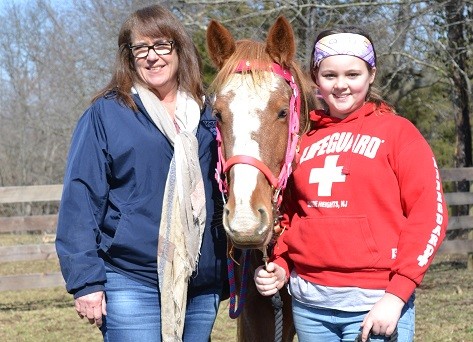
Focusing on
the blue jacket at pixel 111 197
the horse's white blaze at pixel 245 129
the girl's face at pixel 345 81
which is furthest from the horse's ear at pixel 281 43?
the blue jacket at pixel 111 197

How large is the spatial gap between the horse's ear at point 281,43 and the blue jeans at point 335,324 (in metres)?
0.94

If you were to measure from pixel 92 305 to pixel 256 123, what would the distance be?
0.86 metres

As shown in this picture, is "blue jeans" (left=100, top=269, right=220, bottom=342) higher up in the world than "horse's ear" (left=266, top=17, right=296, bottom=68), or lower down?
lower down

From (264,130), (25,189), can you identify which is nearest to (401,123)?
(264,130)

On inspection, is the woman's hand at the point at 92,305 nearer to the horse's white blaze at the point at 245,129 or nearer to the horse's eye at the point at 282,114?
the horse's white blaze at the point at 245,129

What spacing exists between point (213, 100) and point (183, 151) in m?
0.25

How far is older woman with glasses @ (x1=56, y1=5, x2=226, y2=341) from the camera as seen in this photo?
256 cm

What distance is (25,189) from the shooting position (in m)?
8.00

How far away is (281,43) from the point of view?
2771 millimetres

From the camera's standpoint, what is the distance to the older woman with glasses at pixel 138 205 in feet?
8.39

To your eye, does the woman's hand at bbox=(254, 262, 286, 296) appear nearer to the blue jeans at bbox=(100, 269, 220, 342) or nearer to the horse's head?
the horse's head

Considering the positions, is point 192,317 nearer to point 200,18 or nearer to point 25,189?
point 25,189

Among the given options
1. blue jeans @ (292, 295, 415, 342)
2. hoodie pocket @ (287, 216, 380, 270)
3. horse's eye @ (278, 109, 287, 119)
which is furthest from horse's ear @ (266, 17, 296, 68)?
blue jeans @ (292, 295, 415, 342)

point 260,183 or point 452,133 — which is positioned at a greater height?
point 260,183
